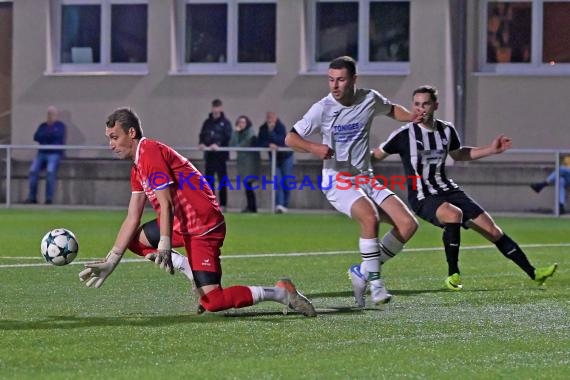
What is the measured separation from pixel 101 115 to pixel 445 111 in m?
6.97

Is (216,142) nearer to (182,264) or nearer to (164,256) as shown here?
(182,264)

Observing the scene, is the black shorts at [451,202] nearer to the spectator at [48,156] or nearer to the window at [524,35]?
the spectator at [48,156]

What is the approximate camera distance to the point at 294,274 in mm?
14430

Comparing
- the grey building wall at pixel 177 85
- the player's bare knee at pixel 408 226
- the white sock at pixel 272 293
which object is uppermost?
the grey building wall at pixel 177 85

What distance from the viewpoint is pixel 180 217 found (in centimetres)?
1038

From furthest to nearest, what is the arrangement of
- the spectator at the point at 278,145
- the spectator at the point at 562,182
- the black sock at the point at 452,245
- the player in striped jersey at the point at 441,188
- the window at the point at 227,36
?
1. the window at the point at 227,36
2. the spectator at the point at 278,145
3. the spectator at the point at 562,182
4. the player in striped jersey at the point at 441,188
5. the black sock at the point at 452,245

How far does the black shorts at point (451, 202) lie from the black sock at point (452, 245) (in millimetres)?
109

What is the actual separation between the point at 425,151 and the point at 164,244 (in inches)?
159

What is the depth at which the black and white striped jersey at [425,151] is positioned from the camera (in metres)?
13.2

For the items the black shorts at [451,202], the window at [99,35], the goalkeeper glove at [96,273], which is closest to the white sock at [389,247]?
the black shorts at [451,202]

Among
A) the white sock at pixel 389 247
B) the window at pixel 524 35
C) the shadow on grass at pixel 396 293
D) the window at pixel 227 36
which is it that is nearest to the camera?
the shadow on grass at pixel 396 293

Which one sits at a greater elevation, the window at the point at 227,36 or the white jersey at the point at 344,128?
the window at the point at 227,36

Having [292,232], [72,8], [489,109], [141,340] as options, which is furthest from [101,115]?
[141,340]

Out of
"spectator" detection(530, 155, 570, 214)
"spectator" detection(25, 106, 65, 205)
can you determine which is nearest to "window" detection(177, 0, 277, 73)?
"spectator" detection(25, 106, 65, 205)
